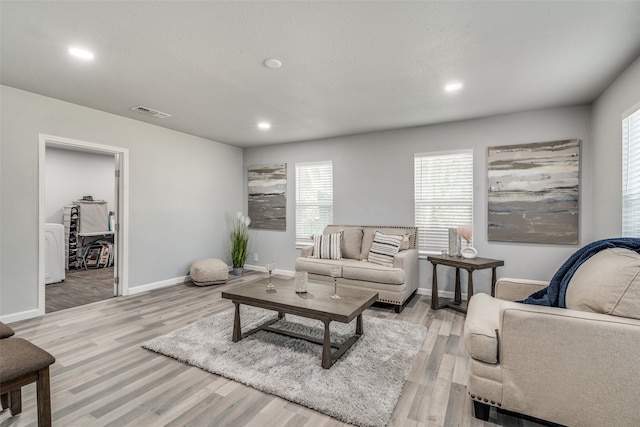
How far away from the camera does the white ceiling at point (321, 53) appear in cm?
189

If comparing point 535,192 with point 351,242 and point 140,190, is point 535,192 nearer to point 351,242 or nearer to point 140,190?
point 351,242

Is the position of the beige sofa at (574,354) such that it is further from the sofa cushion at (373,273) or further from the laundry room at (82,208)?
the laundry room at (82,208)

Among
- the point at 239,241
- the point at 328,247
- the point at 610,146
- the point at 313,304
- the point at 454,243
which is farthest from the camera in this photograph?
the point at 239,241

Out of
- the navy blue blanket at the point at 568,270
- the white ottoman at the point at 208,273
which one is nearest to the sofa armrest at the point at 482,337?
the navy blue blanket at the point at 568,270

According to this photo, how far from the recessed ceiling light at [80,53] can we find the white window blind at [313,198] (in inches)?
135

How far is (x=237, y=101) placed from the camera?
11.4 feet

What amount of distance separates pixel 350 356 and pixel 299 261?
2.00 m

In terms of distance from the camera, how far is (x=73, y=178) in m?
6.36

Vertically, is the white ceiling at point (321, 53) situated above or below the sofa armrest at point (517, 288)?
above

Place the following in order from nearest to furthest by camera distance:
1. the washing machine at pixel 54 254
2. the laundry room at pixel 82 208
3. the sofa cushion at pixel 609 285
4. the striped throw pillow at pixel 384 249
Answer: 1. the sofa cushion at pixel 609 285
2. the striped throw pillow at pixel 384 249
3. the washing machine at pixel 54 254
4. the laundry room at pixel 82 208

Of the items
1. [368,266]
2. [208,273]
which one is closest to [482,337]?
[368,266]

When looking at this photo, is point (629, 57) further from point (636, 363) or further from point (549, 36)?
point (636, 363)

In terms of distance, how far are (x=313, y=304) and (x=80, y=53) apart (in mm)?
2780

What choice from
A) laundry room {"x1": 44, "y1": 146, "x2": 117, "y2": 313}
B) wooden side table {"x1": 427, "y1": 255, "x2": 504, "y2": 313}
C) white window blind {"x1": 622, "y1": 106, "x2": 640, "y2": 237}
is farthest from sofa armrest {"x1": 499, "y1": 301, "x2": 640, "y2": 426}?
laundry room {"x1": 44, "y1": 146, "x2": 117, "y2": 313}
